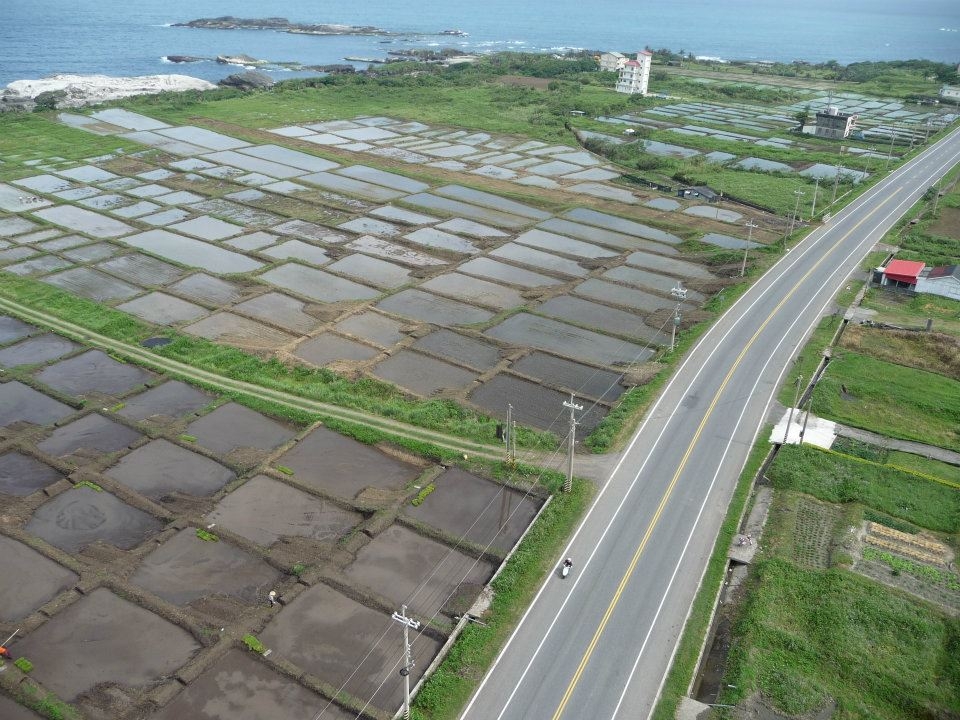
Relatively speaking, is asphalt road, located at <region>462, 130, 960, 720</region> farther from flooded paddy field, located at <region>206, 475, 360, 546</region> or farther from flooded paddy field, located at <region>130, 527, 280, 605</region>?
flooded paddy field, located at <region>130, 527, 280, 605</region>

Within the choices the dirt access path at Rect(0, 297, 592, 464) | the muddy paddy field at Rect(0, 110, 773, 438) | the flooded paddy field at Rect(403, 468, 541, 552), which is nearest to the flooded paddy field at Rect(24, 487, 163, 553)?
the dirt access path at Rect(0, 297, 592, 464)

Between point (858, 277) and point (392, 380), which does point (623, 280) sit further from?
point (392, 380)

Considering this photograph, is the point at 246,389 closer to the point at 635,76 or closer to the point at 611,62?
the point at 635,76

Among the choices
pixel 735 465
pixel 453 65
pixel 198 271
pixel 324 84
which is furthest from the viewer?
pixel 453 65

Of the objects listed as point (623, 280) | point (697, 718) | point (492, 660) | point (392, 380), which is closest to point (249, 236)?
point (392, 380)

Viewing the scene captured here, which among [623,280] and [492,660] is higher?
[623,280]

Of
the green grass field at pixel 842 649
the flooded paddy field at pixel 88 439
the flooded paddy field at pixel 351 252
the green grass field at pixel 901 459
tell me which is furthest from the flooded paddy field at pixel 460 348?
the green grass field at pixel 842 649
